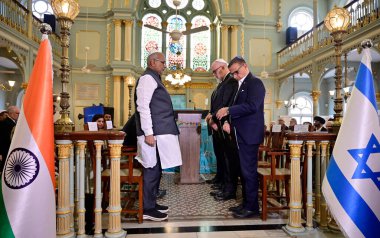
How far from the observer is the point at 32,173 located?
1491mm

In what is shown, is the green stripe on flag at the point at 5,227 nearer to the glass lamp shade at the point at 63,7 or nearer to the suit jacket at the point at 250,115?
the glass lamp shade at the point at 63,7

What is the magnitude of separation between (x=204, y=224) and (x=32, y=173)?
1.76m

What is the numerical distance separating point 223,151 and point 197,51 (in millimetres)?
10491

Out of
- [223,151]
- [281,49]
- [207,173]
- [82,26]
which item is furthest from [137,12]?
[223,151]

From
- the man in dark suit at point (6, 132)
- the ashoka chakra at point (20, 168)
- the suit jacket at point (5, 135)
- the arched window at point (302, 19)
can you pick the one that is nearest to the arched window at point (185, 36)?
the arched window at point (302, 19)

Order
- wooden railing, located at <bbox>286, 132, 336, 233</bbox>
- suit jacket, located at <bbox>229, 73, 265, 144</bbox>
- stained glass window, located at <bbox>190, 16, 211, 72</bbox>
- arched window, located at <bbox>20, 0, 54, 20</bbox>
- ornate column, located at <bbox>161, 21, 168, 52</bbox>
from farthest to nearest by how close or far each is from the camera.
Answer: stained glass window, located at <bbox>190, 16, 211, 72</bbox>, ornate column, located at <bbox>161, 21, 168, 52</bbox>, arched window, located at <bbox>20, 0, 54, 20</bbox>, suit jacket, located at <bbox>229, 73, 265, 144</bbox>, wooden railing, located at <bbox>286, 132, 336, 233</bbox>

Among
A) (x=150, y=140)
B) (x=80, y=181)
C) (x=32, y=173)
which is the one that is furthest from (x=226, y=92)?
(x=32, y=173)

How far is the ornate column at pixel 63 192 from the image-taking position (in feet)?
7.51

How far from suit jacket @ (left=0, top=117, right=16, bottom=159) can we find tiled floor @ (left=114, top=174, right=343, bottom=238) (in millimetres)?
2875

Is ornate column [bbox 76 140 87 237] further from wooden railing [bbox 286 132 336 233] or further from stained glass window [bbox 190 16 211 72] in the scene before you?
stained glass window [bbox 190 16 211 72]

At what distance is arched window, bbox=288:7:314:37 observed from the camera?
13.9 meters

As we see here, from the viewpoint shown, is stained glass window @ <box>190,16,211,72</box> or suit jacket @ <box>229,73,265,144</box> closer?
suit jacket @ <box>229,73,265,144</box>

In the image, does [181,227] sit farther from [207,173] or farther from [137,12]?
[137,12]

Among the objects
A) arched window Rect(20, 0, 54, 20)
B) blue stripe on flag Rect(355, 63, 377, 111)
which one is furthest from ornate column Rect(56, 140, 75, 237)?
arched window Rect(20, 0, 54, 20)
